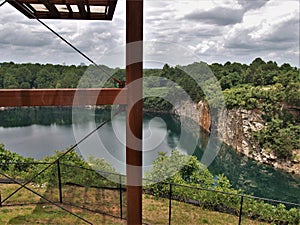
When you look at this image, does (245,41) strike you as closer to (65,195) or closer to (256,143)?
(256,143)

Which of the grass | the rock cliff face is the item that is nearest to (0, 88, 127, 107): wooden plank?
the grass

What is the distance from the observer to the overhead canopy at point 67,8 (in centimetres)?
152

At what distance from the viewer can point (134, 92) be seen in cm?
109

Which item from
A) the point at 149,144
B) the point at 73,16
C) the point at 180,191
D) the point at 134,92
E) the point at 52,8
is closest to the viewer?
the point at 134,92

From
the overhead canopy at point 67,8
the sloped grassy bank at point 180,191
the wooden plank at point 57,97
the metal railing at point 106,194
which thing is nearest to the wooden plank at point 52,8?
the overhead canopy at point 67,8

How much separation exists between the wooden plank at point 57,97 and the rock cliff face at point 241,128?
13485mm

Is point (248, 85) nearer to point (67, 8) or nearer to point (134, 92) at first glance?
point (67, 8)

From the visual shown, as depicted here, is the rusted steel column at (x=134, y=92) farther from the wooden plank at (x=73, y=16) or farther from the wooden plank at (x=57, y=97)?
the wooden plank at (x=73, y=16)

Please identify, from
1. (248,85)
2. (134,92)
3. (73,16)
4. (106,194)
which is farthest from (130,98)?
(248,85)

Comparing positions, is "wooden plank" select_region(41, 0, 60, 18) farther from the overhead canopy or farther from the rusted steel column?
the rusted steel column

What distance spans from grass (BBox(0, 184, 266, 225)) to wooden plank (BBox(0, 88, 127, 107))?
10.1ft

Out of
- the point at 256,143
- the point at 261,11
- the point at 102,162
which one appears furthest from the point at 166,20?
the point at 102,162

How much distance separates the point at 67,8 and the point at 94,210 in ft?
11.4

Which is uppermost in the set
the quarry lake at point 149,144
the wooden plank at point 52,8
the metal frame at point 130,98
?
the wooden plank at point 52,8
